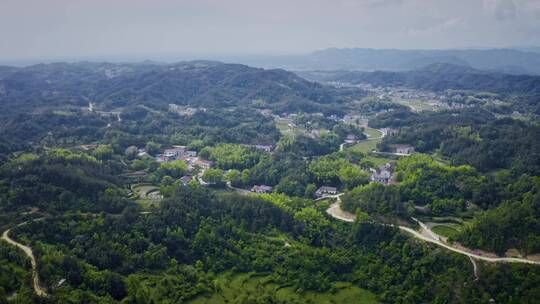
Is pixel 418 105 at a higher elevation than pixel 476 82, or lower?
lower

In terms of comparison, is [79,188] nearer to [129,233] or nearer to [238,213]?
[129,233]

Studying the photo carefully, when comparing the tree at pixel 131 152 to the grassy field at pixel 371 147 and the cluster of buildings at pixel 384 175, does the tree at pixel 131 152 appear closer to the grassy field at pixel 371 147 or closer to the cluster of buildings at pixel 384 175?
the grassy field at pixel 371 147

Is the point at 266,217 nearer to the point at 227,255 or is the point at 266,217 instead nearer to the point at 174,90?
the point at 227,255

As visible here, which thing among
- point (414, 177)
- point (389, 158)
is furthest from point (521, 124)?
point (414, 177)

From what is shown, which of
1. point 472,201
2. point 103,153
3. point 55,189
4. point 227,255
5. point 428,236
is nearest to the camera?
point 227,255

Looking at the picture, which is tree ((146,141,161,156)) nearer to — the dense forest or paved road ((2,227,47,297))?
the dense forest

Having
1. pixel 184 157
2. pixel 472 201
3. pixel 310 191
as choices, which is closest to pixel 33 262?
pixel 310 191
